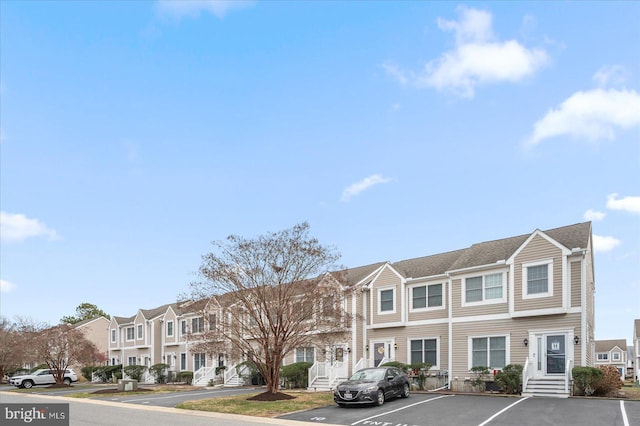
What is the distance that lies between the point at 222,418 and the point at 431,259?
17883 millimetres

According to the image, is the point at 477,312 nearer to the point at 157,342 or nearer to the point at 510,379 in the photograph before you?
the point at 510,379

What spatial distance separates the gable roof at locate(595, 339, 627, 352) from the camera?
86.6m

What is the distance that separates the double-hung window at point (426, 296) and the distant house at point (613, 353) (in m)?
64.6

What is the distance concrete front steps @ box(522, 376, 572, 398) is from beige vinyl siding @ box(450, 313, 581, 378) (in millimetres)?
1282

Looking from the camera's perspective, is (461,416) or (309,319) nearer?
(461,416)

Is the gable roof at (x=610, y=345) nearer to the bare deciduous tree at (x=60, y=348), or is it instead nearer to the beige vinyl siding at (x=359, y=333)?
the beige vinyl siding at (x=359, y=333)

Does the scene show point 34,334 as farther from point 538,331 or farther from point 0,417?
point 538,331

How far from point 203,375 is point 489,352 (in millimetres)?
23247

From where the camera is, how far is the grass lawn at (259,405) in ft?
72.0

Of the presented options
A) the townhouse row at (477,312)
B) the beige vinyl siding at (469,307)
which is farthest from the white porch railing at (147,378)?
the beige vinyl siding at (469,307)

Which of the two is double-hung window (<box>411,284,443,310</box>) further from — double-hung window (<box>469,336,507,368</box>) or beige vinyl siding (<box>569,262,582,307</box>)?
beige vinyl siding (<box>569,262,582,307</box>)

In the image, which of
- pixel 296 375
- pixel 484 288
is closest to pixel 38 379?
pixel 296 375

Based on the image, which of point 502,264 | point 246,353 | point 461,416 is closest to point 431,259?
point 502,264

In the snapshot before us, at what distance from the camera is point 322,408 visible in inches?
887
